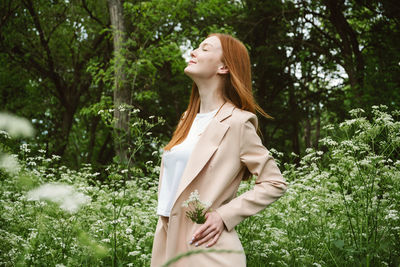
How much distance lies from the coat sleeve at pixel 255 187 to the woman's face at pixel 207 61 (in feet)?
1.54

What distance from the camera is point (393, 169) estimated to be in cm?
406

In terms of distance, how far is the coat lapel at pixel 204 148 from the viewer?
2096 mm

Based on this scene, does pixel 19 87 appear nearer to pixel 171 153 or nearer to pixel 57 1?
pixel 57 1

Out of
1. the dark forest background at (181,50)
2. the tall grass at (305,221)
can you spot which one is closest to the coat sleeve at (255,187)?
the tall grass at (305,221)

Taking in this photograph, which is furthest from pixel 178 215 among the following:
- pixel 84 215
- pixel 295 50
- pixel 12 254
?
pixel 295 50

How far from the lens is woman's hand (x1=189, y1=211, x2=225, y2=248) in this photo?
1947 millimetres

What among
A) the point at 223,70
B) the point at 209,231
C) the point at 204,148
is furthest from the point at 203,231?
the point at 223,70

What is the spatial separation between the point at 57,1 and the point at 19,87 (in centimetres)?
422

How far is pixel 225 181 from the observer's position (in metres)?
2.09

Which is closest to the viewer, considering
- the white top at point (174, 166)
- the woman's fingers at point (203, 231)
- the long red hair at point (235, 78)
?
the woman's fingers at point (203, 231)

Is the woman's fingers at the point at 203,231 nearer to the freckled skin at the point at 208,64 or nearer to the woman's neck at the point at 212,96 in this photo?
the woman's neck at the point at 212,96

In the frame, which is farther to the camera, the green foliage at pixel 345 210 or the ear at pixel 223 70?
the green foliage at pixel 345 210

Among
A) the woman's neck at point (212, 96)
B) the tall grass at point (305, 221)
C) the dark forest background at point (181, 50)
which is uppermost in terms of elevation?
the dark forest background at point (181, 50)

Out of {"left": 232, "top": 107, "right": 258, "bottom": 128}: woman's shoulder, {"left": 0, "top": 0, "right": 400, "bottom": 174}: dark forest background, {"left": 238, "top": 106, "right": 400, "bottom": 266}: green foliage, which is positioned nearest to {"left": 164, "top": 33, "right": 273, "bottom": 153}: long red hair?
{"left": 232, "top": 107, "right": 258, "bottom": 128}: woman's shoulder
